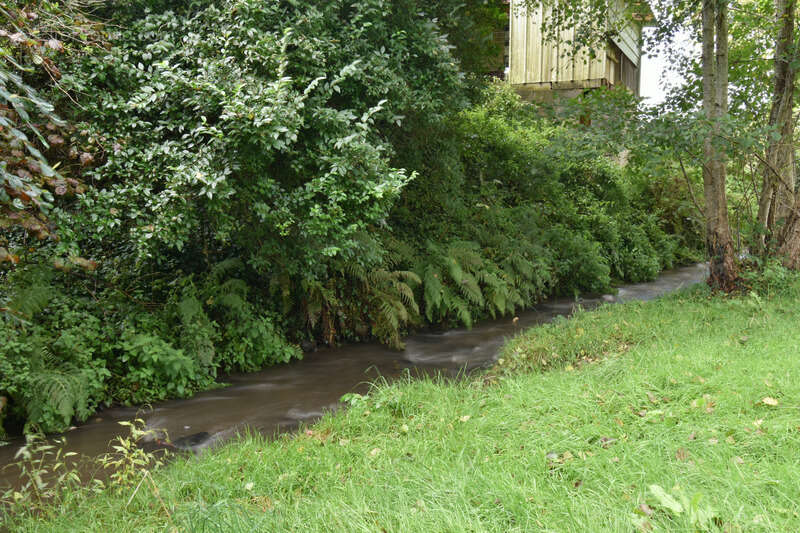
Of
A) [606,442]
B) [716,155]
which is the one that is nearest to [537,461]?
[606,442]

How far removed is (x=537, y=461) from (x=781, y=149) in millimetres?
7586

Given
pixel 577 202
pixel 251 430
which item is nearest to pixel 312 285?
pixel 251 430

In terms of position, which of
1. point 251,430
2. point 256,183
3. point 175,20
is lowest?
point 251,430

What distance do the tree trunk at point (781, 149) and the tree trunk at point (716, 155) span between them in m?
0.62

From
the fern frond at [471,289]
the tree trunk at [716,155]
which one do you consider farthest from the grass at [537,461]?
the fern frond at [471,289]

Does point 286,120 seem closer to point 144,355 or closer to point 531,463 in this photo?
point 144,355

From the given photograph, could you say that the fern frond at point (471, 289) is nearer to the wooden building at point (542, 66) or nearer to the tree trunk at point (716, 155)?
the tree trunk at point (716, 155)

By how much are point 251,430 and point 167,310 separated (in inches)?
Answer: 90.8

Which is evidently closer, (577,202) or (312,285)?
(312,285)

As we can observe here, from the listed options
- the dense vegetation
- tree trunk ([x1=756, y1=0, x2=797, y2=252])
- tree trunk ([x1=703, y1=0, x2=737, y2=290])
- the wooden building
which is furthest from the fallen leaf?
the wooden building

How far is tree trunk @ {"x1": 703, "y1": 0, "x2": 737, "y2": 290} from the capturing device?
8.27 m

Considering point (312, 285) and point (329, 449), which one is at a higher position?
point (312, 285)

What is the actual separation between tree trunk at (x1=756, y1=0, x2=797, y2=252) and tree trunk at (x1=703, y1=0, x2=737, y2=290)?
62 centimetres

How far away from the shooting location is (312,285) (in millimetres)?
8195
